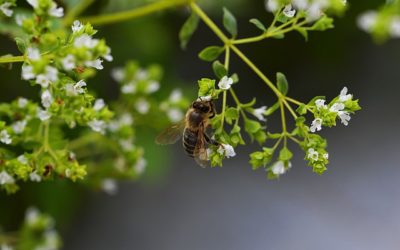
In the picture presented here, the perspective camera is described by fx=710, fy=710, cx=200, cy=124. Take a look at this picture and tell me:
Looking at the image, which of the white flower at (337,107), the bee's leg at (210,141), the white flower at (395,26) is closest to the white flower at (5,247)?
the bee's leg at (210,141)

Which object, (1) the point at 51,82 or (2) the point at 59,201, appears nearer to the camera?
(1) the point at 51,82

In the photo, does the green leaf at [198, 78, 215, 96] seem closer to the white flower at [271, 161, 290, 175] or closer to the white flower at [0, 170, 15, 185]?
the white flower at [271, 161, 290, 175]

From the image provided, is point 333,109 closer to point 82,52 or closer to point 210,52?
point 210,52

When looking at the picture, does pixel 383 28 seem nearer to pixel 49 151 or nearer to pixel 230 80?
pixel 230 80

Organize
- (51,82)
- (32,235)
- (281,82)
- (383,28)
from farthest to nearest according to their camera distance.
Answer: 1. (32,235)
2. (383,28)
3. (281,82)
4. (51,82)

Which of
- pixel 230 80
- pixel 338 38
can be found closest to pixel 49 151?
pixel 230 80

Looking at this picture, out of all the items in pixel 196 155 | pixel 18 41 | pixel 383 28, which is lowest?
pixel 196 155

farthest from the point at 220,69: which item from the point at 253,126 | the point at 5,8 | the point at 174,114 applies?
the point at 174,114
